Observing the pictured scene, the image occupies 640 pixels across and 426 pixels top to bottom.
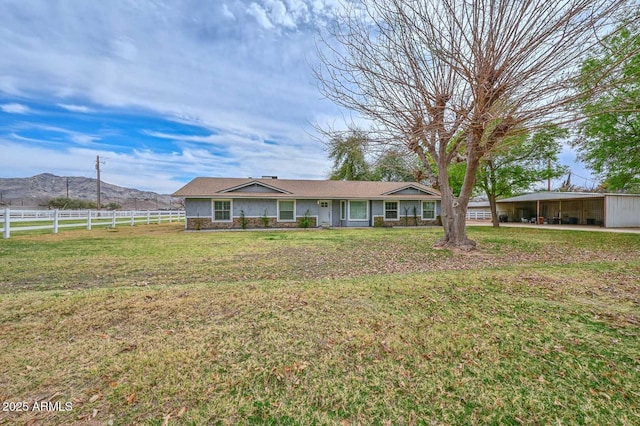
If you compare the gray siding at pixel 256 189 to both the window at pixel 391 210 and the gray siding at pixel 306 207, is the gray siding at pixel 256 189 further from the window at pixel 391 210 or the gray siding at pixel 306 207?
the window at pixel 391 210

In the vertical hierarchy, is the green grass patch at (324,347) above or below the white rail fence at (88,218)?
below

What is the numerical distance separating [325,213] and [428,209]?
8228 millimetres

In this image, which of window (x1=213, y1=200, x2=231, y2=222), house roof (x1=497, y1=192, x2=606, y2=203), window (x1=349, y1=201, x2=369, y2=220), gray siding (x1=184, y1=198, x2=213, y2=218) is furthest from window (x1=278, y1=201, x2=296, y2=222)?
house roof (x1=497, y1=192, x2=606, y2=203)

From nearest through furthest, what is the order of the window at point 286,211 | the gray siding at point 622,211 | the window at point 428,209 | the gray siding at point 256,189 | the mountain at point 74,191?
1. the gray siding at point 256,189
2. the window at point 286,211
3. the gray siding at point 622,211
4. the window at point 428,209
5. the mountain at point 74,191

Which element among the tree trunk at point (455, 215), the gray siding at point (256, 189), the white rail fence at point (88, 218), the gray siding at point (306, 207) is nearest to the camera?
the tree trunk at point (455, 215)

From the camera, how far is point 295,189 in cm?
1972

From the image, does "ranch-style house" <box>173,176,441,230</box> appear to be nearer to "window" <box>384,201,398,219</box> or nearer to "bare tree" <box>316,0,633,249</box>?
"window" <box>384,201,398,219</box>

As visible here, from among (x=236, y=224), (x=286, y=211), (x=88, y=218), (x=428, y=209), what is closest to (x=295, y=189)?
(x=286, y=211)

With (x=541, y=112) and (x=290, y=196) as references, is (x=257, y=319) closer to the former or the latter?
(x=541, y=112)

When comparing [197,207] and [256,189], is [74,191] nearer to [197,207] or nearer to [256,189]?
[197,207]

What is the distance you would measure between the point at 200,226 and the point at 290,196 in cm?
608

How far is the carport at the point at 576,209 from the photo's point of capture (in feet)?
64.5

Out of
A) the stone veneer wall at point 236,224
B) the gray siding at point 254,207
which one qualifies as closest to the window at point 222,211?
the stone veneer wall at point 236,224

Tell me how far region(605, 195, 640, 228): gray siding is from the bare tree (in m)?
19.3
